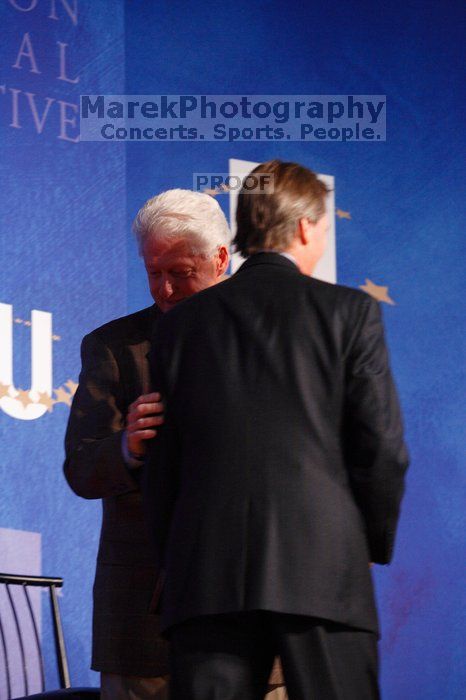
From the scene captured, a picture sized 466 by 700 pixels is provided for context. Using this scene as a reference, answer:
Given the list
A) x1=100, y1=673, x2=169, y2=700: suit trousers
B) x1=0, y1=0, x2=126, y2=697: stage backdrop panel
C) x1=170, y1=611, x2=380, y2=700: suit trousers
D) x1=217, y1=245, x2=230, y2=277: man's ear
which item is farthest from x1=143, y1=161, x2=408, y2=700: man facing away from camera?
x1=0, y1=0, x2=126, y2=697: stage backdrop panel

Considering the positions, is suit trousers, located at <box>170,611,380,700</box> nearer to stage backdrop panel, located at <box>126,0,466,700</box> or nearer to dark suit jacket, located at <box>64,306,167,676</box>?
dark suit jacket, located at <box>64,306,167,676</box>

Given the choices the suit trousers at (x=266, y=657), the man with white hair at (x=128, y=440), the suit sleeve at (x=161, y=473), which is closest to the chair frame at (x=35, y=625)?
the man with white hair at (x=128, y=440)

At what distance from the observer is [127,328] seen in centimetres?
205

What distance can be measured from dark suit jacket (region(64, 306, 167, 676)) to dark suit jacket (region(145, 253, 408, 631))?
0.25 m

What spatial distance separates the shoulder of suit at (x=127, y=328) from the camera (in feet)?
6.68

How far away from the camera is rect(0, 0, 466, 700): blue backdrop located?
11.7 ft

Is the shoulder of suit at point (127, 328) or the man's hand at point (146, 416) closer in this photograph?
the man's hand at point (146, 416)

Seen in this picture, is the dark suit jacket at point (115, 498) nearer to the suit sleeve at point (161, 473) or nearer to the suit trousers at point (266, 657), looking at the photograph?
the suit sleeve at point (161, 473)

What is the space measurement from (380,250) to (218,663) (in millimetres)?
2935

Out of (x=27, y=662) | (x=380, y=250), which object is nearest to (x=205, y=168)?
(x=380, y=250)

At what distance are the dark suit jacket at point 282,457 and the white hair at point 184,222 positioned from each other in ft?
1.43

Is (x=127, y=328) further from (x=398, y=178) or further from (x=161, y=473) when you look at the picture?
(x=398, y=178)

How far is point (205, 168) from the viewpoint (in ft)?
13.1

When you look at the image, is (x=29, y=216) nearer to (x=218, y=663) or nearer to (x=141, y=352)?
(x=141, y=352)
